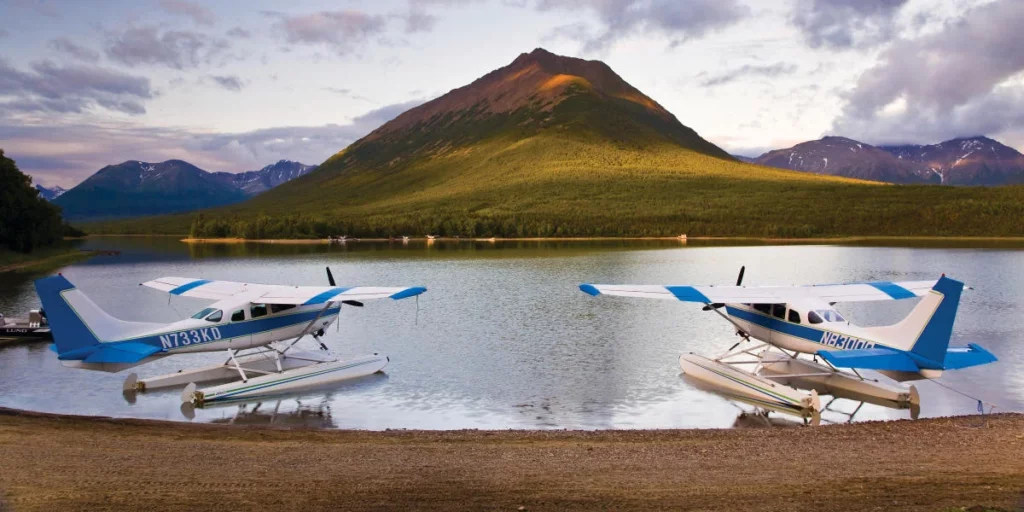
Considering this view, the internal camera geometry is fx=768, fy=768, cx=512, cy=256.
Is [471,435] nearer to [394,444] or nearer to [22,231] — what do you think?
[394,444]

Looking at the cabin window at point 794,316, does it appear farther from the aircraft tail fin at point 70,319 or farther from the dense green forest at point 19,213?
the dense green forest at point 19,213

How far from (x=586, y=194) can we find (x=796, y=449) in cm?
14179

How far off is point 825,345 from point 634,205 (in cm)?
12800

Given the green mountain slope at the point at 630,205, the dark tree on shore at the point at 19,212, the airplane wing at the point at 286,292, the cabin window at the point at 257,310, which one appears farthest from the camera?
the green mountain slope at the point at 630,205

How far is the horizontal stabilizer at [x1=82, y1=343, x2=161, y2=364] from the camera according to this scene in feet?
52.2

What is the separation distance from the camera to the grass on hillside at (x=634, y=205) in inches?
4823

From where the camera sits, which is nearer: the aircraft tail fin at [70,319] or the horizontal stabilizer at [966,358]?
the horizontal stabilizer at [966,358]

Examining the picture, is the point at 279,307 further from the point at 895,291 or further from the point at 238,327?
the point at 895,291

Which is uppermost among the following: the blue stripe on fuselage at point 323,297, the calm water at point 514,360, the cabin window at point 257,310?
the blue stripe on fuselage at point 323,297

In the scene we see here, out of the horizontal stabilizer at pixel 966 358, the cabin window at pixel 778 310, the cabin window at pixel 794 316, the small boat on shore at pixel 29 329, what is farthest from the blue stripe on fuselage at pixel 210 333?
the horizontal stabilizer at pixel 966 358

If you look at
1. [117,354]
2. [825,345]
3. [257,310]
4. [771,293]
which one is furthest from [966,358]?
[117,354]

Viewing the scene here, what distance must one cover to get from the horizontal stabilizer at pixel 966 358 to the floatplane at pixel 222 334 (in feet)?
36.7

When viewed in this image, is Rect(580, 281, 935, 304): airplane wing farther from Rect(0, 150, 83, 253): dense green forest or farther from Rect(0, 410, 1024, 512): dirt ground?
Rect(0, 150, 83, 253): dense green forest

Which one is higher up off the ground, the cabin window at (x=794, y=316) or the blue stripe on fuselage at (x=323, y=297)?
the blue stripe on fuselage at (x=323, y=297)
